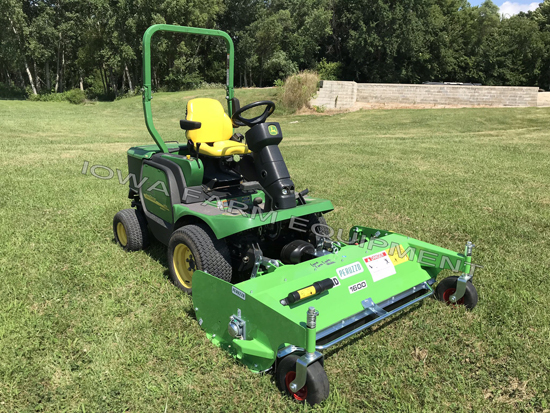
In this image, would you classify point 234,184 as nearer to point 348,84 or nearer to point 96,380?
point 96,380

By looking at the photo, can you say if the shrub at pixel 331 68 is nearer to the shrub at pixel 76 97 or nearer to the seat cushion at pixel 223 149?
the shrub at pixel 76 97

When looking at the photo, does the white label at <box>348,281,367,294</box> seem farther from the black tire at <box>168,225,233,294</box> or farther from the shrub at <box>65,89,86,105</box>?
the shrub at <box>65,89,86,105</box>

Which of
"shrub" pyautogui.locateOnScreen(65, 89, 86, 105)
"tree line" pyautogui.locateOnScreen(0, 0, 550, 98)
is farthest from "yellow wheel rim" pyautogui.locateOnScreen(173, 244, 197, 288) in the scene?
"tree line" pyautogui.locateOnScreen(0, 0, 550, 98)

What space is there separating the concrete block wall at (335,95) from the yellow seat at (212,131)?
58.1 ft

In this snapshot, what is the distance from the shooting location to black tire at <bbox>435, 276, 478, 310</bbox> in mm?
3074

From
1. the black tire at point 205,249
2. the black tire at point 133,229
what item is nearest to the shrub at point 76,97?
the black tire at point 133,229

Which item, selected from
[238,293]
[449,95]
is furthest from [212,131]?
[449,95]

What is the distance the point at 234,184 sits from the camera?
12.4 feet

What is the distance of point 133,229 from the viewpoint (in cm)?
404

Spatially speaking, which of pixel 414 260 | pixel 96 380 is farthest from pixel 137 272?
pixel 414 260

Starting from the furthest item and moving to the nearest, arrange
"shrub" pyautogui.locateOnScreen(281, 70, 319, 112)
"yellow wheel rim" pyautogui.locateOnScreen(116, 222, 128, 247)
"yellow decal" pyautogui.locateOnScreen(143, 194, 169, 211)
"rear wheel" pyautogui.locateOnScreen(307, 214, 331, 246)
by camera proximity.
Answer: "shrub" pyautogui.locateOnScreen(281, 70, 319, 112), "yellow wheel rim" pyautogui.locateOnScreen(116, 222, 128, 247), "yellow decal" pyautogui.locateOnScreen(143, 194, 169, 211), "rear wheel" pyautogui.locateOnScreen(307, 214, 331, 246)

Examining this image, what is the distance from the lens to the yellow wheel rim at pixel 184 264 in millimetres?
3303

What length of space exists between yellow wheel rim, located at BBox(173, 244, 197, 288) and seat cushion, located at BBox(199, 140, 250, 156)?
81 centimetres

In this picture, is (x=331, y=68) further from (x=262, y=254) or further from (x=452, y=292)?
(x=262, y=254)
